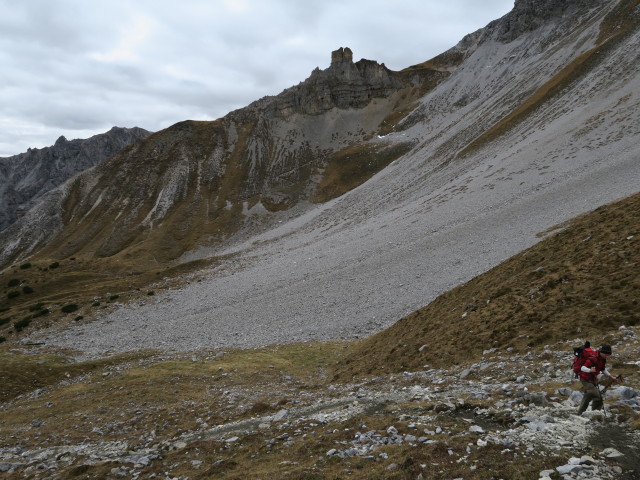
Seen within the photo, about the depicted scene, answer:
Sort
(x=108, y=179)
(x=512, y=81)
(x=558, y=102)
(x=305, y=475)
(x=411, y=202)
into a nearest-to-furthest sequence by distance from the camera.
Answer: (x=305, y=475), (x=411, y=202), (x=558, y=102), (x=512, y=81), (x=108, y=179)

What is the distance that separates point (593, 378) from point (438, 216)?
47826mm

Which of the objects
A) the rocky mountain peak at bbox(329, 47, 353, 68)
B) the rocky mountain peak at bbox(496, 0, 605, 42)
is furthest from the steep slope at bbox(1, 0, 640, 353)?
the rocky mountain peak at bbox(329, 47, 353, 68)

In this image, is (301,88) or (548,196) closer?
(548,196)

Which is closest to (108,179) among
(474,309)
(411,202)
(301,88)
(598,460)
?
(301,88)

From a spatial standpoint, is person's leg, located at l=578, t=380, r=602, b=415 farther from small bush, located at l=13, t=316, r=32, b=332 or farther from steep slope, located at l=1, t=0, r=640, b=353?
small bush, located at l=13, t=316, r=32, b=332

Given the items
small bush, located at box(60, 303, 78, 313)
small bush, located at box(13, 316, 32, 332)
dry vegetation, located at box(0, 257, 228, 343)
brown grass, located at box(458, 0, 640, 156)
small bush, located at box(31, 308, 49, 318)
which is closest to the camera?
small bush, located at box(13, 316, 32, 332)

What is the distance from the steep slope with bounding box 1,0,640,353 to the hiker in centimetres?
2401

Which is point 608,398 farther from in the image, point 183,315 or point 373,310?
point 183,315

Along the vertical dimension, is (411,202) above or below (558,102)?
below

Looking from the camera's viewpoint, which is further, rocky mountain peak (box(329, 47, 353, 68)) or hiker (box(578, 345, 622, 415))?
rocky mountain peak (box(329, 47, 353, 68))

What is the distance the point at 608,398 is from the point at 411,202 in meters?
63.4

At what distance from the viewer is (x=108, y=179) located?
157 m

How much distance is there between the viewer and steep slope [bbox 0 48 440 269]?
125625 millimetres

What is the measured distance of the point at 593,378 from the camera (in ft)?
32.2
